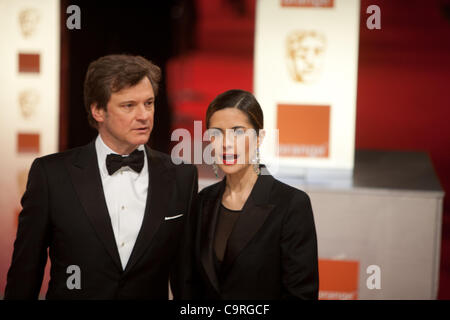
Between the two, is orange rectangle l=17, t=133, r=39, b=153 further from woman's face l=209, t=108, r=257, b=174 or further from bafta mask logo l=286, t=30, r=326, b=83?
woman's face l=209, t=108, r=257, b=174

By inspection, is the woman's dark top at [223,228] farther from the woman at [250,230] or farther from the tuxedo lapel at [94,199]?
the tuxedo lapel at [94,199]

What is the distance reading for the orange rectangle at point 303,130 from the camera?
392cm

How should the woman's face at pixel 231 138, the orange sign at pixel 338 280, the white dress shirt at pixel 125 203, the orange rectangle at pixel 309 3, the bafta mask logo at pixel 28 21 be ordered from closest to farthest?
1. the woman's face at pixel 231 138
2. the white dress shirt at pixel 125 203
3. the orange sign at pixel 338 280
4. the orange rectangle at pixel 309 3
5. the bafta mask logo at pixel 28 21

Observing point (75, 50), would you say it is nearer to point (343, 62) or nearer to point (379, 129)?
point (343, 62)

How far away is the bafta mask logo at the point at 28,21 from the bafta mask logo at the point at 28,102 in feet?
1.11

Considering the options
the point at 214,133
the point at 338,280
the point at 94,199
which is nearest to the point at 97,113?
the point at 94,199

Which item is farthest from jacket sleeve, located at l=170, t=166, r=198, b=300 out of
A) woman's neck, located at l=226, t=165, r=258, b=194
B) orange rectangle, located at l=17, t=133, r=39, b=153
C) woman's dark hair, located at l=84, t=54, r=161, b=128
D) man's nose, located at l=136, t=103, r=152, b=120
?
orange rectangle, located at l=17, t=133, r=39, b=153

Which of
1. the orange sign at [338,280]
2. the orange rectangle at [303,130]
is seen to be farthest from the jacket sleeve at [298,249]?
the orange rectangle at [303,130]

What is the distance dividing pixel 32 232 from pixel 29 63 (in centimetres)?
176

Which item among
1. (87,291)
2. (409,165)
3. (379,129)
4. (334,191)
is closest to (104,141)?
(87,291)

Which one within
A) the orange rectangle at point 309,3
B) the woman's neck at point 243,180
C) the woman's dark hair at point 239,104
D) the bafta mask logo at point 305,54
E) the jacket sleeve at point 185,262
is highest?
the orange rectangle at point 309,3

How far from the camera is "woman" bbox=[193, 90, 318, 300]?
2533 millimetres

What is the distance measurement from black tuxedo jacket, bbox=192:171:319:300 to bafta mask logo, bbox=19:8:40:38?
204 cm

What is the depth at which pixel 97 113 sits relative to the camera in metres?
2.66
